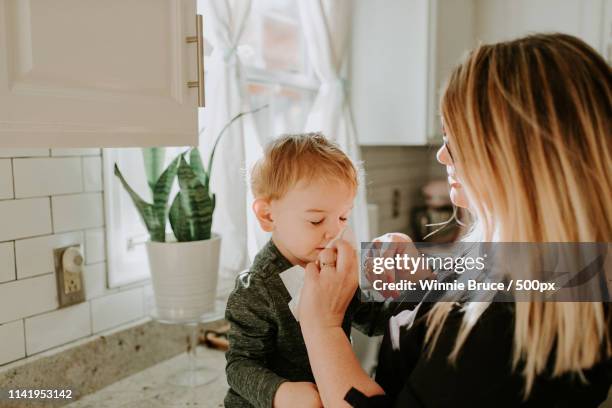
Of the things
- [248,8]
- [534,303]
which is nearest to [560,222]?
[534,303]

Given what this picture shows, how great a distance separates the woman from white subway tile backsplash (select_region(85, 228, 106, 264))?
904 millimetres

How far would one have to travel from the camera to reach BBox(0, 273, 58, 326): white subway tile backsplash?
1159mm

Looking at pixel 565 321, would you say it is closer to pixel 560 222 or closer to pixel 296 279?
pixel 560 222

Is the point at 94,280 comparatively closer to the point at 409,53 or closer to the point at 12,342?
the point at 12,342

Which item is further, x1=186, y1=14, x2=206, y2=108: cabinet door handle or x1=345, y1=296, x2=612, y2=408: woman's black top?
x1=186, y1=14, x2=206, y2=108: cabinet door handle

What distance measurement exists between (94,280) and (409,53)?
1.71m

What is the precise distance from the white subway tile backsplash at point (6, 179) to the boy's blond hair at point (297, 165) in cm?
52

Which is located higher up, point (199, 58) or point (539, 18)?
point (539, 18)

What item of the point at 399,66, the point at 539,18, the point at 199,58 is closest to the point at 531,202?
the point at 199,58

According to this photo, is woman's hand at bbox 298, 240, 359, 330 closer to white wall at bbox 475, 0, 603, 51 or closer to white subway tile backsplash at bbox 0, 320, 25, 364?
white subway tile backsplash at bbox 0, 320, 25, 364

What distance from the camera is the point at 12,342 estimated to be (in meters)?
1.17

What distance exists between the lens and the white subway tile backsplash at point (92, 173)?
1325 millimetres

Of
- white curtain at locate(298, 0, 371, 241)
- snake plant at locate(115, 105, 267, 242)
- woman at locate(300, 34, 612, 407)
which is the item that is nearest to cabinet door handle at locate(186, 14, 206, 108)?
snake plant at locate(115, 105, 267, 242)

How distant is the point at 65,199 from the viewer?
1276 mm
